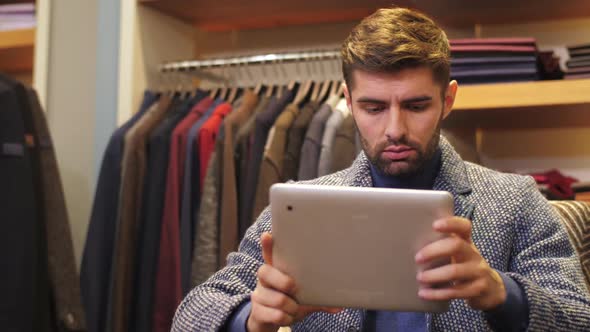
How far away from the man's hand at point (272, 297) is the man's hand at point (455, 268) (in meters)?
0.17

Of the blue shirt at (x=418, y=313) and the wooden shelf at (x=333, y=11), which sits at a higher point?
the wooden shelf at (x=333, y=11)

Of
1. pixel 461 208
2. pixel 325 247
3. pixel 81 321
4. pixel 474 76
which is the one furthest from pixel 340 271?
pixel 81 321

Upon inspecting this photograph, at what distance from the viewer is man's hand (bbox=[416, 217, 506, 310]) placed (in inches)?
35.2

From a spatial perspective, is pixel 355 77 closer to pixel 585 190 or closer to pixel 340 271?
pixel 340 271

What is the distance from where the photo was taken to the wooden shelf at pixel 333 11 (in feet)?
6.66

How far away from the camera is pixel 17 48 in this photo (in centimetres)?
257

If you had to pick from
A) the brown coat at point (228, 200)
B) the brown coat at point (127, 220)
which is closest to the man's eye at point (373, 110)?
the brown coat at point (228, 200)

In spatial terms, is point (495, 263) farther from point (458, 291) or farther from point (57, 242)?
point (57, 242)

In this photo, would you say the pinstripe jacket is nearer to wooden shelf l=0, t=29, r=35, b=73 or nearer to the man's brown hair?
the man's brown hair

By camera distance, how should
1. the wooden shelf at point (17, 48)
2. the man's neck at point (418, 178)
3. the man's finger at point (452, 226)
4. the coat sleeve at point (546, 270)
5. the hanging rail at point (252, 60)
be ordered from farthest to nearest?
the wooden shelf at point (17, 48) → the hanging rail at point (252, 60) → the man's neck at point (418, 178) → the coat sleeve at point (546, 270) → the man's finger at point (452, 226)

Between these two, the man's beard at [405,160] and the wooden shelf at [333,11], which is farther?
the wooden shelf at [333,11]

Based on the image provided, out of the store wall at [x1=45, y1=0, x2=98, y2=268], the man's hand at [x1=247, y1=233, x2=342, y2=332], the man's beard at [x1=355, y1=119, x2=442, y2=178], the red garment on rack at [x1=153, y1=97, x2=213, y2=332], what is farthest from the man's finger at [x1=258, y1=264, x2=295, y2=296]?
the store wall at [x1=45, y1=0, x2=98, y2=268]

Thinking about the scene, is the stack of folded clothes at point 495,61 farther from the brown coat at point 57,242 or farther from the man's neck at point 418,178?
the brown coat at point 57,242

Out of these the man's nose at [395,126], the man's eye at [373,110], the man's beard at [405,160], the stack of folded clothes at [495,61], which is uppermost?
the stack of folded clothes at [495,61]
